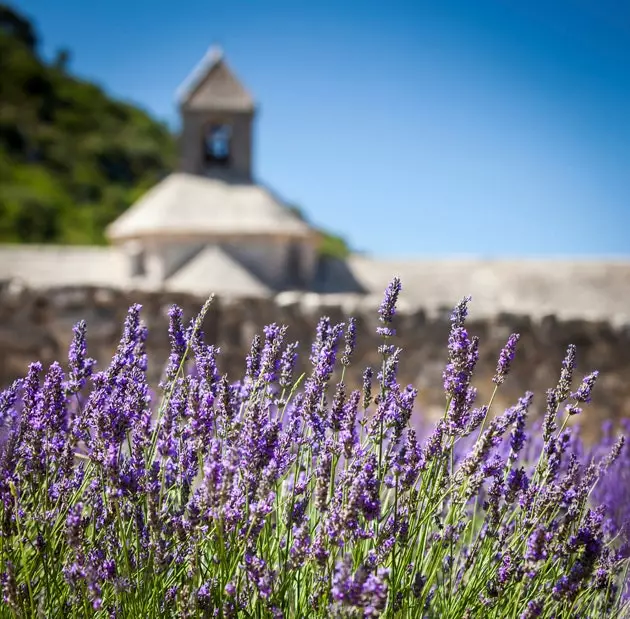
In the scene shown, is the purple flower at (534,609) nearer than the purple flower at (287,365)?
Yes

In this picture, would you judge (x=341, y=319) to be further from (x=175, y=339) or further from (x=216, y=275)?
(x=216, y=275)

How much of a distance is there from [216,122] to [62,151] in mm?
25950

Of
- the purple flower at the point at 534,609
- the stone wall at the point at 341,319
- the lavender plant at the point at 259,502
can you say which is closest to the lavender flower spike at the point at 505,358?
the lavender plant at the point at 259,502

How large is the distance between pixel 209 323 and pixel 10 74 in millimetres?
45121

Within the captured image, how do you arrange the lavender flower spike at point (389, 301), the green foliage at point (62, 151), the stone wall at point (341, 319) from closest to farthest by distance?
the lavender flower spike at point (389, 301), the stone wall at point (341, 319), the green foliage at point (62, 151)

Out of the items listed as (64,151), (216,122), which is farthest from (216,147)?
(64,151)

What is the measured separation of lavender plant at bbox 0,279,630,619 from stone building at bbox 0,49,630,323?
13316mm

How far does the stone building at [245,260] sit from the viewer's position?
16609mm

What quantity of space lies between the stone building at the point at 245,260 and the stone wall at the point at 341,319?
8605 millimetres

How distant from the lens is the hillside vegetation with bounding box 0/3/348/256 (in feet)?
112

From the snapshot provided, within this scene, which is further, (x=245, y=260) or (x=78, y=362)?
(x=245, y=260)

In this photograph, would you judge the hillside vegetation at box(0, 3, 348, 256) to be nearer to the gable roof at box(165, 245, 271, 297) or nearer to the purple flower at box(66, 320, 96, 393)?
the gable roof at box(165, 245, 271, 297)

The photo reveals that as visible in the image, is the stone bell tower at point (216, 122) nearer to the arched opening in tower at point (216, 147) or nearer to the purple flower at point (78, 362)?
the arched opening in tower at point (216, 147)

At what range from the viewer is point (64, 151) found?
42.4m
